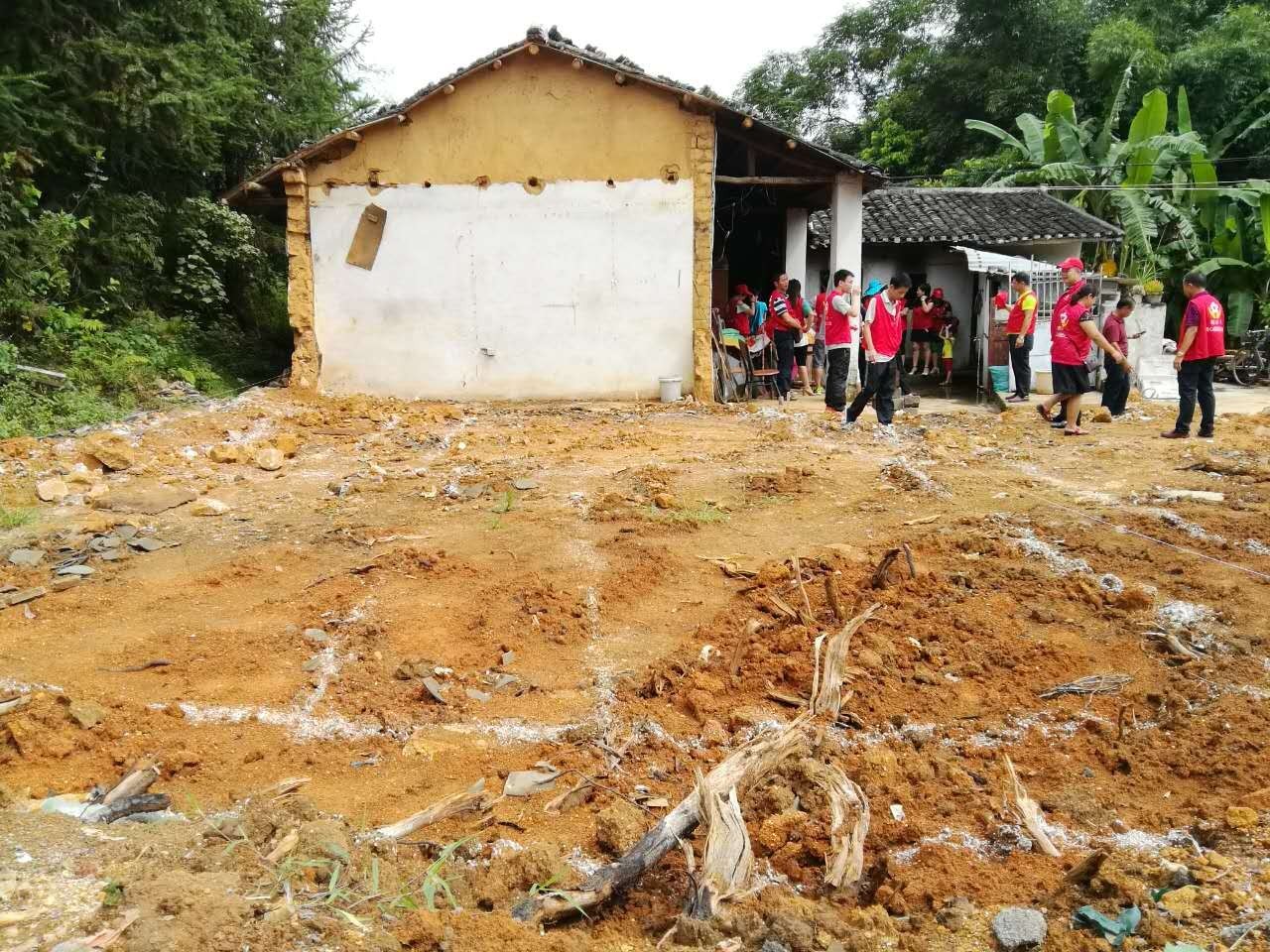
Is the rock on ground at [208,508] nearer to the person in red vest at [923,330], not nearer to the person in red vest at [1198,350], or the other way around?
the person in red vest at [1198,350]

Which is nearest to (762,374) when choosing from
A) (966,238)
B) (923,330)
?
(923,330)

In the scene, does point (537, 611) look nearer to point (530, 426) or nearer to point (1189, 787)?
point (1189, 787)

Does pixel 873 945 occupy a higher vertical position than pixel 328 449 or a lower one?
lower

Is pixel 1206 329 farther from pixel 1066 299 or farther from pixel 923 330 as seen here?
pixel 923 330

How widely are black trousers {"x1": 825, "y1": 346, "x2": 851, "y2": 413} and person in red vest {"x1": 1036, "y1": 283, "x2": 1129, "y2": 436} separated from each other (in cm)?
223

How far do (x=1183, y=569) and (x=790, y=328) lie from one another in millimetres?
8270

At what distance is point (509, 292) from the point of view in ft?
46.4

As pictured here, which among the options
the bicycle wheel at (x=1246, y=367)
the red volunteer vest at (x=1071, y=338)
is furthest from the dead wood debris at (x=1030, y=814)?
the bicycle wheel at (x=1246, y=367)

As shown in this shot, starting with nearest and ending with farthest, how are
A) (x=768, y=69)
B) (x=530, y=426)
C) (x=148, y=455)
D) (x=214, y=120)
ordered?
(x=148, y=455) → (x=530, y=426) → (x=214, y=120) → (x=768, y=69)

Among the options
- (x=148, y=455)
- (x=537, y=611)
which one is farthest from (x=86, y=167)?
(x=537, y=611)

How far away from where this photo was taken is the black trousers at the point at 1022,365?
1384 cm

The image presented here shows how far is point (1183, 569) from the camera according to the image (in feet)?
20.3

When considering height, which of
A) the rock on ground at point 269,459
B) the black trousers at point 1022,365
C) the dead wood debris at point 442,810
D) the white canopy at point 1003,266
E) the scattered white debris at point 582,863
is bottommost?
the scattered white debris at point 582,863

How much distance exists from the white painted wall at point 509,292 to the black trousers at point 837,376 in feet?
9.59
